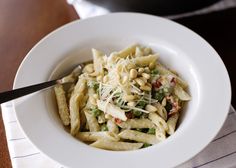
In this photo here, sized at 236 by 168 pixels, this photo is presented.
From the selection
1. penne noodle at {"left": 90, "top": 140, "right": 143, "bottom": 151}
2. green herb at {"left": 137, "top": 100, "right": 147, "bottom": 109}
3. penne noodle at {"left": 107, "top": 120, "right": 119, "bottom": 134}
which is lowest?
penne noodle at {"left": 90, "top": 140, "right": 143, "bottom": 151}

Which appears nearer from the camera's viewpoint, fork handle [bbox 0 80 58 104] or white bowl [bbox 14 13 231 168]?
white bowl [bbox 14 13 231 168]

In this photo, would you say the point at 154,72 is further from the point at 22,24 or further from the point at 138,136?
the point at 22,24

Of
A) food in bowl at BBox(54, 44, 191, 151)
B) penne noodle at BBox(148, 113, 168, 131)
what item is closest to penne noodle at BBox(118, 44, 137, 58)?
food in bowl at BBox(54, 44, 191, 151)

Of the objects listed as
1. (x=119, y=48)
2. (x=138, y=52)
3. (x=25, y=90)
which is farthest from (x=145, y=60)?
(x=25, y=90)

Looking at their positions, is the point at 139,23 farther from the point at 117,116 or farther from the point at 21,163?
the point at 21,163

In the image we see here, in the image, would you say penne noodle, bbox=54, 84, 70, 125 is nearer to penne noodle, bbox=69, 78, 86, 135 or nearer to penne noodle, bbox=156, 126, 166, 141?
penne noodle, bbox=69, 78, 86, 135

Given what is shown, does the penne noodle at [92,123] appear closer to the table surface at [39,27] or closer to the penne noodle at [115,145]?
the penne noodle at [115,145]

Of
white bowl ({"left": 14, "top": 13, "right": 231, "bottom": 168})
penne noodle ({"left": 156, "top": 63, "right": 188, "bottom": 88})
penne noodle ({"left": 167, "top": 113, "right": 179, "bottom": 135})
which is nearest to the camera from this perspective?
white bowl ({"left": 14, "top": 13, "right": 231, "bottom": 168})
